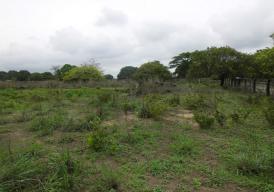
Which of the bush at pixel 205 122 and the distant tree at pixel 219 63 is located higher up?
the distant tree at pixel 219 63

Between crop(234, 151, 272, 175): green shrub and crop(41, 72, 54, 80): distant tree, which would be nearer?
crop(234, 151, 272, 175): green shrub

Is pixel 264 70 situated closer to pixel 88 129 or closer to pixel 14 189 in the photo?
pixel 88 129

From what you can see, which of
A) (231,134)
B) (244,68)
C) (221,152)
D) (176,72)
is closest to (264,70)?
(244,68)

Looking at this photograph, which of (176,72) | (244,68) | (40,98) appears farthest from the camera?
(176,72)

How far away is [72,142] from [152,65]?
29.5 meters

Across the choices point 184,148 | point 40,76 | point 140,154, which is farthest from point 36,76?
point 184,148

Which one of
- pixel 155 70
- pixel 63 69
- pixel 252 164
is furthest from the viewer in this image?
pixel 63 69

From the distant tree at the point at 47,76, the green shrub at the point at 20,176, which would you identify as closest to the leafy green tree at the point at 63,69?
the distant tree at the point at 47,76

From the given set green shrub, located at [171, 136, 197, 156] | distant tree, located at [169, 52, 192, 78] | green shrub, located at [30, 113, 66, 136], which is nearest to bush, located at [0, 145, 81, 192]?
green shrub, located at [171, 136, 197, 156]

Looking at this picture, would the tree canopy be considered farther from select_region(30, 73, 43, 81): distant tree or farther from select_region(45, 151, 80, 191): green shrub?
select_region(30, 73, 43, 81): distant tree

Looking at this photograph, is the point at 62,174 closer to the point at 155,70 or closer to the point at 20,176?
the point at 20,176

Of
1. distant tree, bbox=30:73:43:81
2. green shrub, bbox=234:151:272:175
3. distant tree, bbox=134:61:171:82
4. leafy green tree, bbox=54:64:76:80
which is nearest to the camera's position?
green shrub, bbox=234:151:272:175

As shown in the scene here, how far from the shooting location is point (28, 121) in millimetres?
8156

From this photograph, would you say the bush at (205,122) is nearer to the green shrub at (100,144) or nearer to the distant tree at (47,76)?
the green shrub at (100,144)
